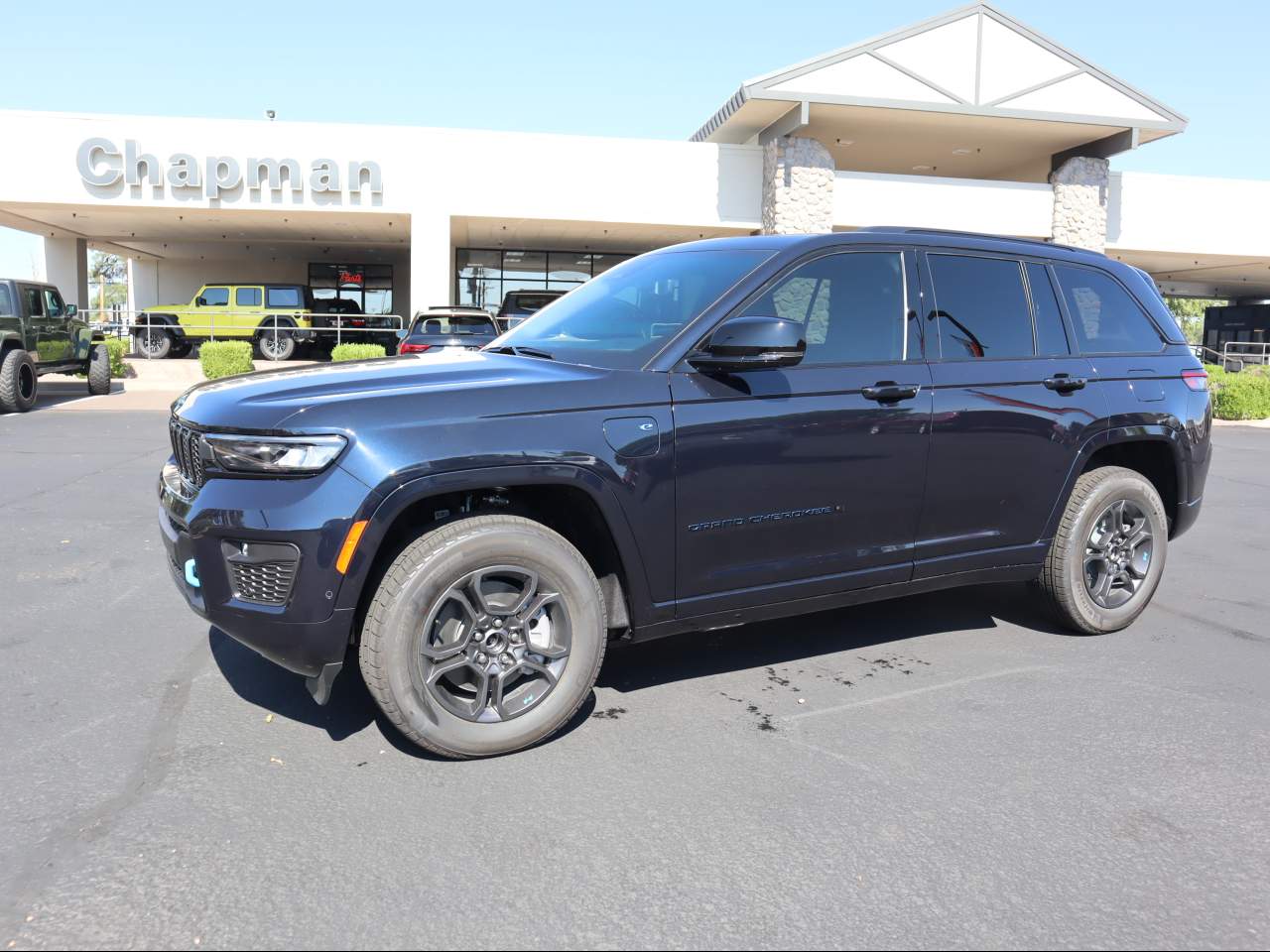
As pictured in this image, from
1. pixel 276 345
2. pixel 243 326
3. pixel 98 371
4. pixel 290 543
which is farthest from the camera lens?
pixel 243 326

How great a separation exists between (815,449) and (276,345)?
80.2 feet

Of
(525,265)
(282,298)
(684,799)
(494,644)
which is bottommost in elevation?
(684,799)

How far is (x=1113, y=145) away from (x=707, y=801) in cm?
2745

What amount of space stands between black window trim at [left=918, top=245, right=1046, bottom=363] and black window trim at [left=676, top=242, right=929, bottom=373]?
6 centimetres

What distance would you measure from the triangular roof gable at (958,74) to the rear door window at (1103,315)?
19.3 m

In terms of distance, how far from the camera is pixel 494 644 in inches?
134

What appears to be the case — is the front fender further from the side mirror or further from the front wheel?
the front wheel

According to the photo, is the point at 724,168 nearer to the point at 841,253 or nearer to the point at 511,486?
the point at 841,253

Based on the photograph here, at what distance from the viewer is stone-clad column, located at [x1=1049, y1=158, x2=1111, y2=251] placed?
86.5 ft

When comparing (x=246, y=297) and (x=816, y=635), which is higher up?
(x=246, y=297)

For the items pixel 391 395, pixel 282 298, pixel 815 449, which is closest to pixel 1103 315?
pixel 815 449

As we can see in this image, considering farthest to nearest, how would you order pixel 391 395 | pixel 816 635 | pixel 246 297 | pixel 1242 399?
pixel 246 297
pixel 1242 399
pixel 816 635
pixel 391 395

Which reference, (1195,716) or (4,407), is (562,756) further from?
(4,407)

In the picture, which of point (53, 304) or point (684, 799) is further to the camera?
point (53, 304)
